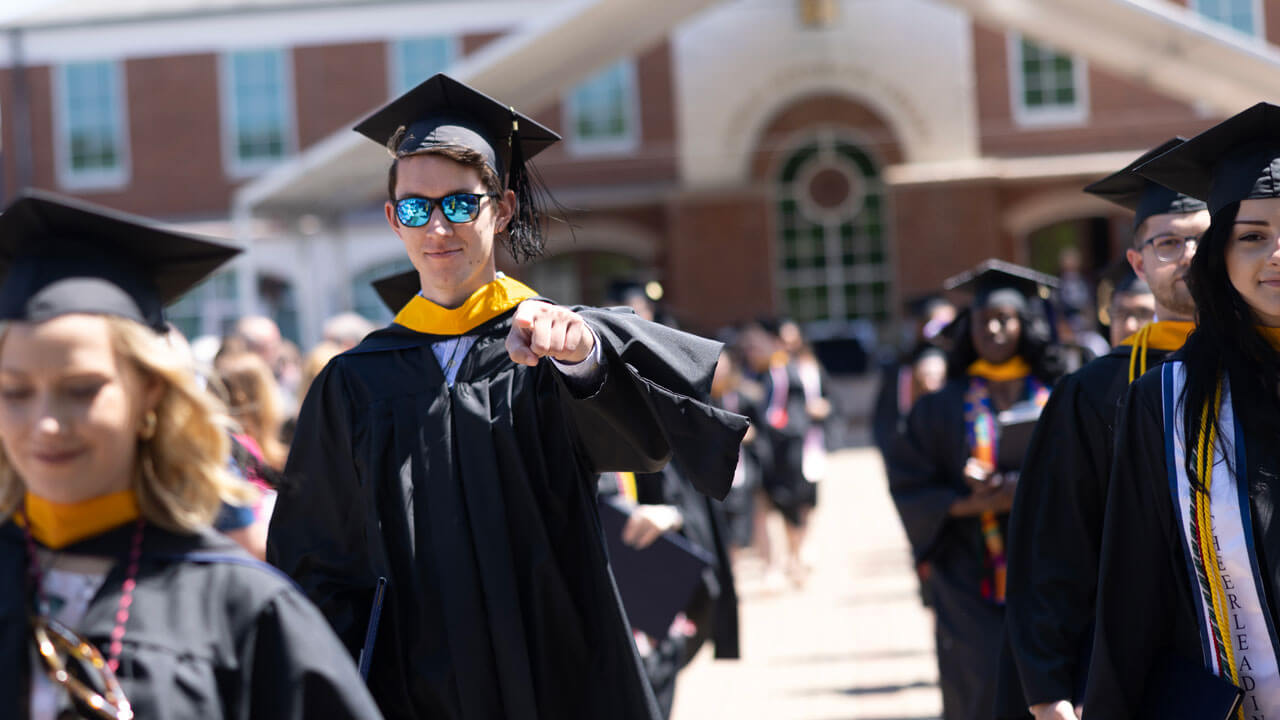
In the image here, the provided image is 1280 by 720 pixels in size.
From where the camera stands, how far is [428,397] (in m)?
3.25

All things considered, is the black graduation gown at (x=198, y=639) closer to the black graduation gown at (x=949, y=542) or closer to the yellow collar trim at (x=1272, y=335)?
the yellow collar trim at (x=1272, y=335)

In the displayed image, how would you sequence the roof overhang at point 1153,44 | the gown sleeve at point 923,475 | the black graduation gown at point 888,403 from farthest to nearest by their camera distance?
the roof overhang at point 1153,44, the black graduation gown at point 888,403, the gown sleeve at point 923,475

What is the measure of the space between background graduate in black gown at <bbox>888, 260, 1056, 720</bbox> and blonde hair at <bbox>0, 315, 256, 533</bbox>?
11.8 ft

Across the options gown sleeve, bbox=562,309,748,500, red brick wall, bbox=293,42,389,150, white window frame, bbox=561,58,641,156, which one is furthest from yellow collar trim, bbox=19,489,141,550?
red brick wall, bbox=293,42,389,150

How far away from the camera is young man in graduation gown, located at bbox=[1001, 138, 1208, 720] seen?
3.42 m

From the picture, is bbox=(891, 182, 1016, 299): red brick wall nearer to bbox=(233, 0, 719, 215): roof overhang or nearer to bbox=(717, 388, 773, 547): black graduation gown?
bbox=(233, 0, 719, 215): roof overhang

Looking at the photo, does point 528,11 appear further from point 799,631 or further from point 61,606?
point 61,606

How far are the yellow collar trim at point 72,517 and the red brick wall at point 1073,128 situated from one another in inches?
912

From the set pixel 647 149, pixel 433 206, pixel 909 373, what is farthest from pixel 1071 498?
pixel 647 149

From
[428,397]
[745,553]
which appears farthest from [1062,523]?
[745,553]

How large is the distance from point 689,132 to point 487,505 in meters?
21.5

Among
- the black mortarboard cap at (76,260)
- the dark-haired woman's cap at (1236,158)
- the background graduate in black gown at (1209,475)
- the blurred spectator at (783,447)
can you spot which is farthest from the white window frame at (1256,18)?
the black mortarboard cap at (76,260)

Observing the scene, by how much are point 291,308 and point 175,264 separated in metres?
23.5

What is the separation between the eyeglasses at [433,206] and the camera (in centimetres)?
334
